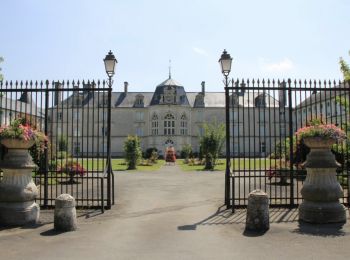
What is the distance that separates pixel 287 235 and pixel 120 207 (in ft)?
16.2

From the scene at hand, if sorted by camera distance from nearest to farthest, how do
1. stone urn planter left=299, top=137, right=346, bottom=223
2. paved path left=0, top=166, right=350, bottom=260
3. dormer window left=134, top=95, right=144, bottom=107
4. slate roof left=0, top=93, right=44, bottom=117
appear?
paved path left=0, top=166, right=350, bottom=260 → stone urn planter left=299, top=137, right=346, bottom=223 → slate roof left=0, top=93, right=44, bottom=117 → dormer window left=134, top=95, right=144, bottom=107

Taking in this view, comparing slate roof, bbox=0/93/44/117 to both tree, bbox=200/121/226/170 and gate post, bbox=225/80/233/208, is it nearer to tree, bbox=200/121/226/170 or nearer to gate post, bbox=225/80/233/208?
gate post, bbox=225/80/233/208

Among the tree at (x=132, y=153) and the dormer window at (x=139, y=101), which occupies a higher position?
the dormer window at (x=139, y=101)

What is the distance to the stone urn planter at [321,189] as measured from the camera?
875cm

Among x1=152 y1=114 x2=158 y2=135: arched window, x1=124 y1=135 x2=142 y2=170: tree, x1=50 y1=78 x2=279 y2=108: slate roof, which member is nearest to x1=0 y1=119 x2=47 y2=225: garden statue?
x1=124 y1=135 x2=142 y2=170: tree

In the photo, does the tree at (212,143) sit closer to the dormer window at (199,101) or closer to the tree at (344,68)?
the tree at (344,68)

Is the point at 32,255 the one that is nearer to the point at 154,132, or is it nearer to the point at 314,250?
the point at 314,250

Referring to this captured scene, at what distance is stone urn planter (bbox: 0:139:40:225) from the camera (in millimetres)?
8750

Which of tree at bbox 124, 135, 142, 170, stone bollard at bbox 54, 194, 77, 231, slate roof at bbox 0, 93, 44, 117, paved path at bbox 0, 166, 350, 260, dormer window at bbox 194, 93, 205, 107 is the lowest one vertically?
paved path at bbox 0, 166, 350, 260

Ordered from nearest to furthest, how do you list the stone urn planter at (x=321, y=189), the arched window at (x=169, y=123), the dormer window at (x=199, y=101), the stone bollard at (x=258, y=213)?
the stone bollard at (x=258, y=213) → the stone urn planter at (x=321, y=189) → the arched window at (x=169, y=123) → the dormer window at (x=199, y=101)

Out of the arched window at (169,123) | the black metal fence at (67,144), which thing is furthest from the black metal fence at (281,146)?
the arched window at (169,123)

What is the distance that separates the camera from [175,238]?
7.42 m

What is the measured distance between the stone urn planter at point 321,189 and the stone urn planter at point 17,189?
20.0ft

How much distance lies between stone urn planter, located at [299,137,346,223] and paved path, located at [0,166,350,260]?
369mm
